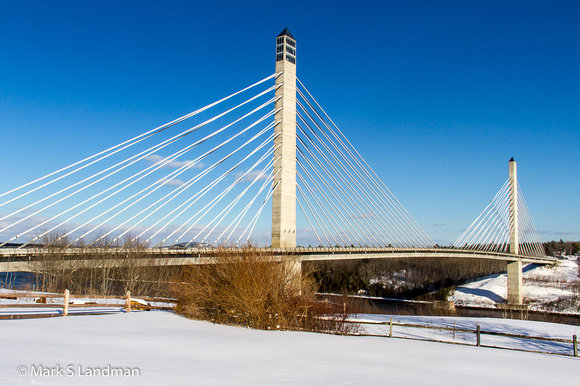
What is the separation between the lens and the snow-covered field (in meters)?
60.5

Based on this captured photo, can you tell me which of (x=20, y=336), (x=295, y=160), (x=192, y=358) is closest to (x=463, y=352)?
(x=192, y=358)

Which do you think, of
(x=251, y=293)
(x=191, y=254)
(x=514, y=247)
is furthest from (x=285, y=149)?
(x=514, y=247)

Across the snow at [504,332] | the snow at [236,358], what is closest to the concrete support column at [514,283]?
the snow at [504,332]

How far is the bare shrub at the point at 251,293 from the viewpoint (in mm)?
15250

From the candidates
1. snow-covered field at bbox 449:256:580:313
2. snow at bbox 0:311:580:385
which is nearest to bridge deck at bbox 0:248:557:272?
snow-covered field at bbox 449:256:580:313

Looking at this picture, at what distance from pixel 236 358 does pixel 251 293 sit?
547 cm

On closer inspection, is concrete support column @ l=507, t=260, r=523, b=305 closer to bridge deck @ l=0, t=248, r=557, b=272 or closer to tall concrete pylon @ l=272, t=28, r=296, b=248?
bridge deck @ l=0, t=248, r=557, b=272

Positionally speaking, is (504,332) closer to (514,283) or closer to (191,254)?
(191,254)

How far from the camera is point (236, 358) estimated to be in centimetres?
966

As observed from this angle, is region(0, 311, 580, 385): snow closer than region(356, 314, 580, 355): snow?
Yes

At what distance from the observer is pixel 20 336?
1086 centimetres

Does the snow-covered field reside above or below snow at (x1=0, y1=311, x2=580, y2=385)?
below

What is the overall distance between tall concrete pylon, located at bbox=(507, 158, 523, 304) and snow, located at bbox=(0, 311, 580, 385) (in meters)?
57.9

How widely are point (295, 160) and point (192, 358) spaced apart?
27.1 m
